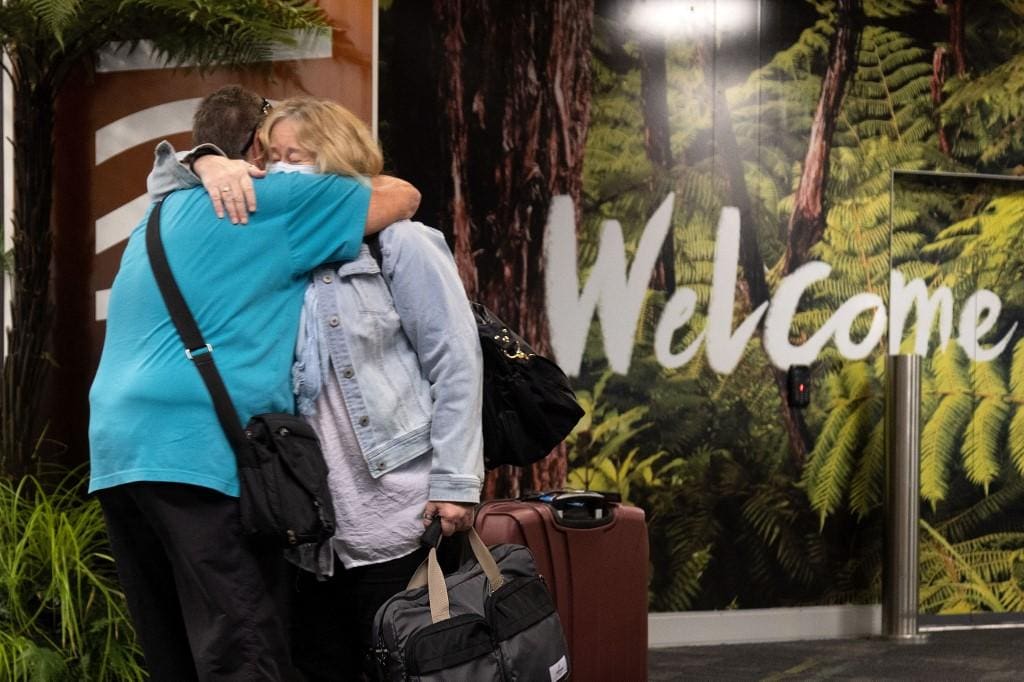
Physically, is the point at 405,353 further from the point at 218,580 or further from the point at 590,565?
the point at 590,565

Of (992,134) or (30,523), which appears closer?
(30,523)

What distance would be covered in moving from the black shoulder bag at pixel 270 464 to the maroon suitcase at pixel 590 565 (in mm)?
1609

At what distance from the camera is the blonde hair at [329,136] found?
2.26 meters

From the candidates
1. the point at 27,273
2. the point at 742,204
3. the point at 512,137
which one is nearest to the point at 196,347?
the point at 27,273

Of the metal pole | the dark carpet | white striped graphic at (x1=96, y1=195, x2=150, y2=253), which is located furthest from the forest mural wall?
white striped graphic at (x1=96, y1=195, x2=150, y2=253)

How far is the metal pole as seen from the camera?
5.55m

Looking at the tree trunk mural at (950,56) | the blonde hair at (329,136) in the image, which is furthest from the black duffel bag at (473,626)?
the tree trunk mural at (950,56)

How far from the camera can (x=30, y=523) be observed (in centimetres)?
372

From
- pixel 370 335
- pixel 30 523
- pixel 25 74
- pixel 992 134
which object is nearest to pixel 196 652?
pixel 370 335

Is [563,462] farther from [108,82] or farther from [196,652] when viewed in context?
[196,652]

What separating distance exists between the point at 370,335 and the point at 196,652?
59cm

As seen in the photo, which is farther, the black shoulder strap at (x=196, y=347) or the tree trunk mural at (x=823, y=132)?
the tree trunk mural at (x=823, y=132)

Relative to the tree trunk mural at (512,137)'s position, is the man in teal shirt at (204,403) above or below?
below

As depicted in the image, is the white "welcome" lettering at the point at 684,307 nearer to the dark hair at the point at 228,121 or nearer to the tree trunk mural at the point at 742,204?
the tree trunk mural at the point at 742,204
